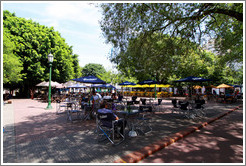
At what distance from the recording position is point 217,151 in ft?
13.0

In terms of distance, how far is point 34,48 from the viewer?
76.8ft

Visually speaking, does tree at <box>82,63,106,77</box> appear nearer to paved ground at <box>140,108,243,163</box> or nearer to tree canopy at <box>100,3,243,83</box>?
tree canopy at <box>100,3,243,83</box>

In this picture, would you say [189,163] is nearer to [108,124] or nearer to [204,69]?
[108,124]

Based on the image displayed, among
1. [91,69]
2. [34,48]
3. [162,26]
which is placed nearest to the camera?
→ [162,26]

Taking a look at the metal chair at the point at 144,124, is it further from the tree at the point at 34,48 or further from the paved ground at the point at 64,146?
the tree at the point at 34,48

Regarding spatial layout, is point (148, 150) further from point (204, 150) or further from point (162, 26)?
point (162, 26)

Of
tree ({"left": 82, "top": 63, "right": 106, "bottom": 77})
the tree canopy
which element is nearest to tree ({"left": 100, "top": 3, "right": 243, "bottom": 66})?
the tree canopy

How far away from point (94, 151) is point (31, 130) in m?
3.53

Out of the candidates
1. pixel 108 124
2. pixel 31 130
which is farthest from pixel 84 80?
pixel 108 124

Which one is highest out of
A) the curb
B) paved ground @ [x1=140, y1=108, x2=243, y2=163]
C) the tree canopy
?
Answer: the tree canopy

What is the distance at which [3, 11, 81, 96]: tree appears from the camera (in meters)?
21.9

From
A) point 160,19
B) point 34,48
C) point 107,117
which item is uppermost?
point 34,48

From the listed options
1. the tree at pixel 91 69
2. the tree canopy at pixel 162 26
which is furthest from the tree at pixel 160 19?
the tree at pixel 91 69

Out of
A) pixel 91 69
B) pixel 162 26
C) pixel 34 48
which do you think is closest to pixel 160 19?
pixel 162 26
